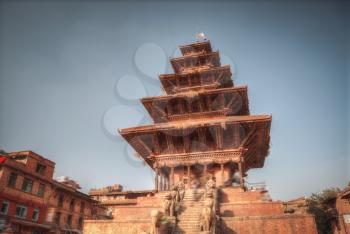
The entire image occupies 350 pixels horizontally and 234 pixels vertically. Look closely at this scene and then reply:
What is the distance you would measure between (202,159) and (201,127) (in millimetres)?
2411

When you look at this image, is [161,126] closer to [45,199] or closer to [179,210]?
[179,210]

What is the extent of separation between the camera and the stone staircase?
1257cm

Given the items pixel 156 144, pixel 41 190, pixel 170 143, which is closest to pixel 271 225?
pixel 170 143

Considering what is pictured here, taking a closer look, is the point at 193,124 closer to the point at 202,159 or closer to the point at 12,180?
the point at 202,159

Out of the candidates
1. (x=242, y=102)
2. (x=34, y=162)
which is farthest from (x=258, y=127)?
(x=34, y=162)

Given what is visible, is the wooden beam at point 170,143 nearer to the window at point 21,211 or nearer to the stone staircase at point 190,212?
the stone staircase at point 190,212

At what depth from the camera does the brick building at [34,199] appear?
27.3 metres

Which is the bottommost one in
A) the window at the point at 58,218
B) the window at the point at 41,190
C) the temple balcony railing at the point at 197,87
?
the window at the point at 58,218

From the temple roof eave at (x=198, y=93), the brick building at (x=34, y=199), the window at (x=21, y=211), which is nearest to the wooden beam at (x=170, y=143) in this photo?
the temple roof eave at (x=198, y=93)

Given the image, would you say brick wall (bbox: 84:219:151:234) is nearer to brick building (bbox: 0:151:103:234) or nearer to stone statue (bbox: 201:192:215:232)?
stone statue (bbox: 201:192:215:232)

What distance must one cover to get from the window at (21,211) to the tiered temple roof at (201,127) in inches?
623

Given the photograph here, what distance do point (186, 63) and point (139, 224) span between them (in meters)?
19.1

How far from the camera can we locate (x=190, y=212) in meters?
14.2

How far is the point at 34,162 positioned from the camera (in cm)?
3231
